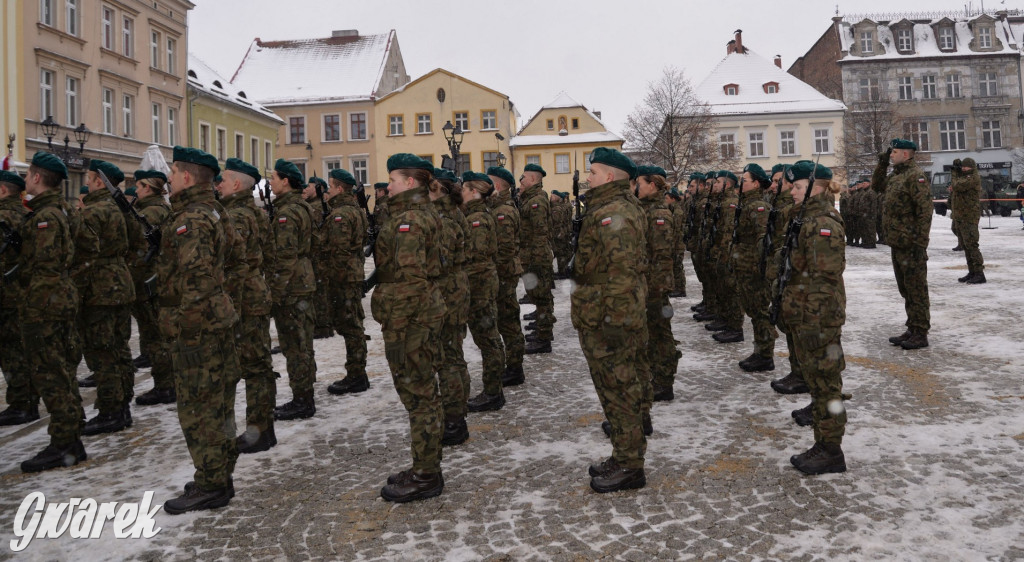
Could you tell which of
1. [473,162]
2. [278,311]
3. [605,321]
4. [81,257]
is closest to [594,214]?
[605,321]

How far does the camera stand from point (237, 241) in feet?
15.5

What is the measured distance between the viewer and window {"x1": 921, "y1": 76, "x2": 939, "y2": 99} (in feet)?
167

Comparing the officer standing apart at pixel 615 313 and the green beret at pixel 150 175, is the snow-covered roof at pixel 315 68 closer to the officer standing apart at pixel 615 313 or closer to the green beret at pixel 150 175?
the green beret at pixel 150 175

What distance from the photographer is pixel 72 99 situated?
2305 centimetres

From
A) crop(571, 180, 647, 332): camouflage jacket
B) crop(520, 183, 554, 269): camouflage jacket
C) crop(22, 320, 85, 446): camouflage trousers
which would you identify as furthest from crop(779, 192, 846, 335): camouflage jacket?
crop(22, 320, 85, 446): camouflage trousers

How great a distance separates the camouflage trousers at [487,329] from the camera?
627 centimetres

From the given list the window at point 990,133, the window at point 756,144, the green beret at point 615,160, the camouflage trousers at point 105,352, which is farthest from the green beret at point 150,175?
the window at point 990,133

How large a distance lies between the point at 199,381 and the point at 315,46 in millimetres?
50879

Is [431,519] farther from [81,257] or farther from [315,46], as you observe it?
[315,46]

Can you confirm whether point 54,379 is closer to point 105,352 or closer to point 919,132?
point 105,352

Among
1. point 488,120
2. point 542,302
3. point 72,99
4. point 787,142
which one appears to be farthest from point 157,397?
point 787,142

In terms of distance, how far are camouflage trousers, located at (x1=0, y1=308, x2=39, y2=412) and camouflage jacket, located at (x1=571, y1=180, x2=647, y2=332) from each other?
17.4 ft

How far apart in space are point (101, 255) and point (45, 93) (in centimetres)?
2052

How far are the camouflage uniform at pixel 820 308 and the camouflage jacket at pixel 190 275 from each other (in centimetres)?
382
